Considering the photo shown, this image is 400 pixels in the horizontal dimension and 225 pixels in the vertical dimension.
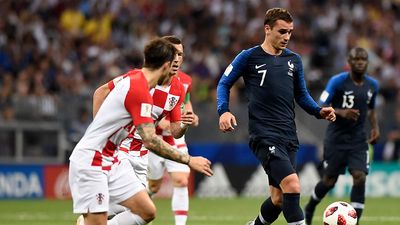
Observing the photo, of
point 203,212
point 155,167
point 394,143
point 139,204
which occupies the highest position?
point 139,204

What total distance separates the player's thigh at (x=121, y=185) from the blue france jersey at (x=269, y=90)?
5.82 feet

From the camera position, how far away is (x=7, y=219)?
16.0 metres

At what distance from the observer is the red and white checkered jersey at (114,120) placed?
8.43 metres

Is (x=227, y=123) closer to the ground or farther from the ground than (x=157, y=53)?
closer to the ground

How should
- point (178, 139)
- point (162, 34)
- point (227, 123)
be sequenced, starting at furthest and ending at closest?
point (162, 34) < point (178, 139) < point (227, 123)

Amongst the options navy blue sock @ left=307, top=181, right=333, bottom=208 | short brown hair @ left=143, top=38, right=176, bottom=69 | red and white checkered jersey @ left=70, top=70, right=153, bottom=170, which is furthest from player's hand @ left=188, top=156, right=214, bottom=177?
navy blue sock @ left=307, top=181, right=333, bottom=208

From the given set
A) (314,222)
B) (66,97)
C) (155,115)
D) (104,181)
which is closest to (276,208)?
(155,115)

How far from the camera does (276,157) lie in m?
10.4

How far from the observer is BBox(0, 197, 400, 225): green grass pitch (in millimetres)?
15227

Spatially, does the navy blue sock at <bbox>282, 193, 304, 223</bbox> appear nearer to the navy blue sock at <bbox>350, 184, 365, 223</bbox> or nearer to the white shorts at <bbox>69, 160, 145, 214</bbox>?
Answer: the white shorts at <bbox>69, 160, 145, 214</bbox>

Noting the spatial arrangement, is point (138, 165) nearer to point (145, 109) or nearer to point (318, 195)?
point (145, 109)

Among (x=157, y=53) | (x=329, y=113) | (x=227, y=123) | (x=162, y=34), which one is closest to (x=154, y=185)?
(x=227, y=123)

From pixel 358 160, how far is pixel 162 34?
12923mm

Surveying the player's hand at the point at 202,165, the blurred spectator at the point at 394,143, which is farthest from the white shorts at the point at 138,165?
the blurred spectator at the point at 394,143
